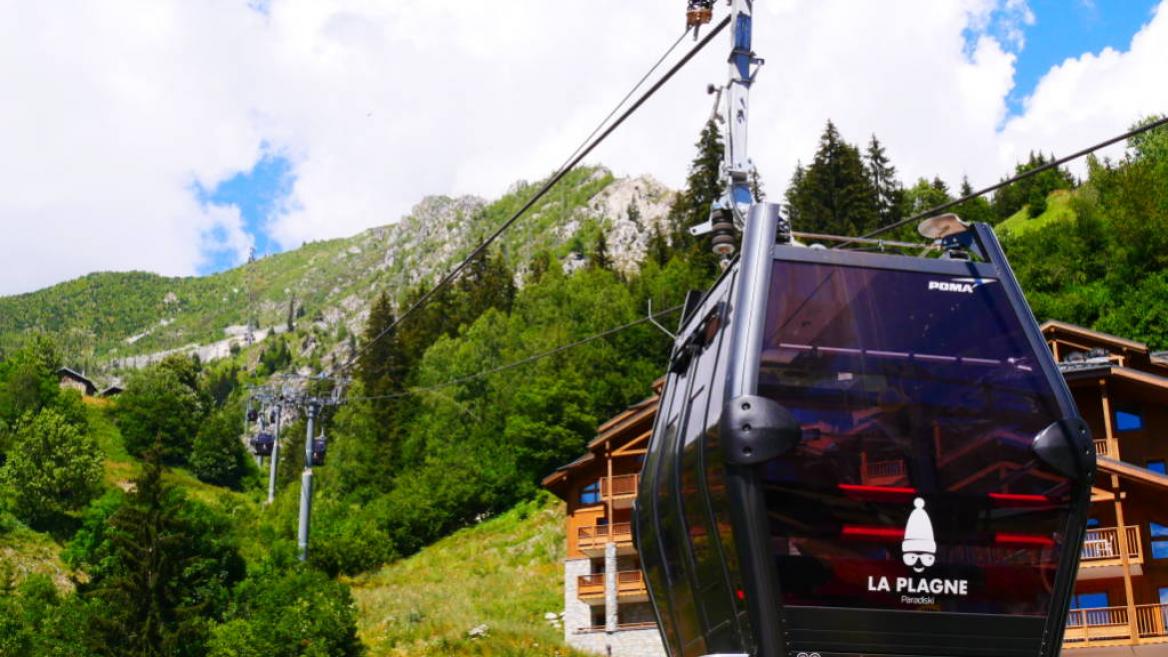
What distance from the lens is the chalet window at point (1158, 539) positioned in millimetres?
30141

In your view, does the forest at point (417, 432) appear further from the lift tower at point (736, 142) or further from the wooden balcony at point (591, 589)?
the lift tower at point (736, 142)

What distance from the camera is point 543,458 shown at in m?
70.2

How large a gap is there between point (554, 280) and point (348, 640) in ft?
234

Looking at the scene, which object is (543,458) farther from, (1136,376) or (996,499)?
(996,499)

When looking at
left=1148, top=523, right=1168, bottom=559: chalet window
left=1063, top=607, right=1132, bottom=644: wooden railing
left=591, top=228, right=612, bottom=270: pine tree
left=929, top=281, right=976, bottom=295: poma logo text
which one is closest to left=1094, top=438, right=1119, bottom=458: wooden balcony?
left=1148, top=523, right=1168, bottom=559: chalet window

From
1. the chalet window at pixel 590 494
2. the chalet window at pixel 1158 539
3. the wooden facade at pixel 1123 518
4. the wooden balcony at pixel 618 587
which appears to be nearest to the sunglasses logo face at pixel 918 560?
the wooden facade at pixel 1123 518

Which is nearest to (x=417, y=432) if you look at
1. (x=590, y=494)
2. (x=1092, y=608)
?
(x=590, y=494)

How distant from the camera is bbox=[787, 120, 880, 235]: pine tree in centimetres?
8669

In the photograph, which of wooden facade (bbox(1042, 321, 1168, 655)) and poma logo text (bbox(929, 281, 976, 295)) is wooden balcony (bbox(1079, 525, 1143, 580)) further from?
poma logo text (bbox(929, 281, 976, 295))

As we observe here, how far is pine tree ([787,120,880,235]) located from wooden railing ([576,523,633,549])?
160 feet

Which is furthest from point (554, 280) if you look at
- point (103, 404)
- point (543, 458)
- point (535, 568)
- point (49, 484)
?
point (103, 404)

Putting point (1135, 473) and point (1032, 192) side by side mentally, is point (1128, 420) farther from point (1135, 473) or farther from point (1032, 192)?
point (1032, 192)

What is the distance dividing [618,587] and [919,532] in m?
34.2

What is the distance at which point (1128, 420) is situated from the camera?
32750mm
